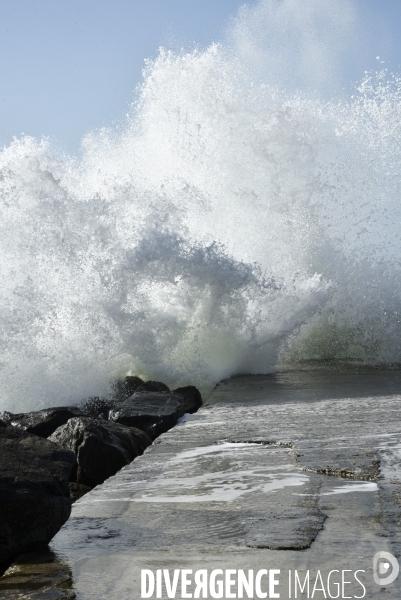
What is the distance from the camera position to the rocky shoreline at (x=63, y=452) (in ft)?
8.69

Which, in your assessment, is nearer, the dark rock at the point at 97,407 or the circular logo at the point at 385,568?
the circular logo at the point at 385,568

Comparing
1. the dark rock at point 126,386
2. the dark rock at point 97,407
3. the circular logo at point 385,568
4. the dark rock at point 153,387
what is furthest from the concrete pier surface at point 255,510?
the dark rock at point 126,386

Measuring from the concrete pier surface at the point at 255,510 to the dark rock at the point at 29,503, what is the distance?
0.11 metres

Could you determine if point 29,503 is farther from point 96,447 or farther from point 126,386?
point 126,386

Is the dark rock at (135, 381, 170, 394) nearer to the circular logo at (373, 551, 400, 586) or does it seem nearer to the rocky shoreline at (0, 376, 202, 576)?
the rocky shoreline at (0, 376, 202, 576)

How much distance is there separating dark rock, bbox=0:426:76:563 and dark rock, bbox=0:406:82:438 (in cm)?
310

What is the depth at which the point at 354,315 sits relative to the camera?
1109 centimetres

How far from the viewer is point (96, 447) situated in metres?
4.69

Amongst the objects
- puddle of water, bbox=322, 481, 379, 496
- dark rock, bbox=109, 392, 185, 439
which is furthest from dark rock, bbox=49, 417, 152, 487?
puddle of water, bbox=322, 481, 379, 496

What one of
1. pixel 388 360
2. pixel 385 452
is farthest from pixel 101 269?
pixel 385 452

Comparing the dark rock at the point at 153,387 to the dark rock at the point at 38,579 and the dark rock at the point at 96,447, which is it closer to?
the dark rock at the point at 96,447

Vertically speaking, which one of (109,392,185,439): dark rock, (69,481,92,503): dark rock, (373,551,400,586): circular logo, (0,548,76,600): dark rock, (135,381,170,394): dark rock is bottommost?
(373,551,400,586): circular logo

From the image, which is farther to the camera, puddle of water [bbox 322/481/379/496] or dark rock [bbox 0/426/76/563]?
puddle of water [bbox 322/481/379/496]

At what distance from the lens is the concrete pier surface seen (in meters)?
2.38
